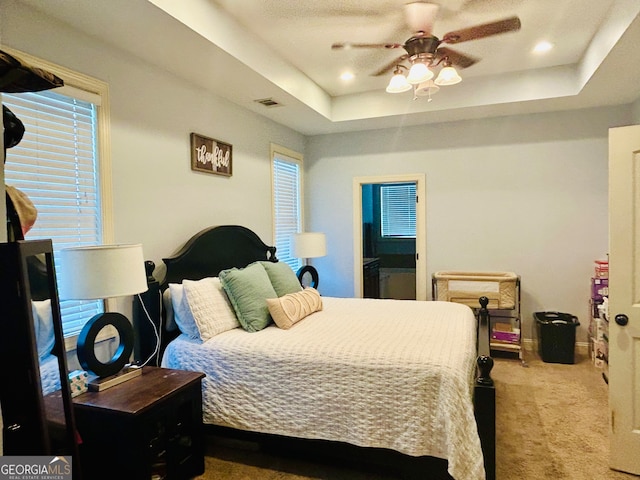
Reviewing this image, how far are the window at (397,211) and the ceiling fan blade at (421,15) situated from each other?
4039 mm

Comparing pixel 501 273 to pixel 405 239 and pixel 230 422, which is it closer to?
pixel 405 239

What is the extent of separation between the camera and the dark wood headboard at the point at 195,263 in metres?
2.83

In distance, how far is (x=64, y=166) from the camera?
2400 mm

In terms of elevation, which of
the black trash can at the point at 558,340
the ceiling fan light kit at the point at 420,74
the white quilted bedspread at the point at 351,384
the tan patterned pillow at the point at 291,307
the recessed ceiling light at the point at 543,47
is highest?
the recessed ceiling light at the point at 543,47

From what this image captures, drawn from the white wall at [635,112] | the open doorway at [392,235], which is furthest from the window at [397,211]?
the white wall at [635,112]

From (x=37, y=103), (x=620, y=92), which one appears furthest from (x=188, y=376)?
(x=620, y=92)

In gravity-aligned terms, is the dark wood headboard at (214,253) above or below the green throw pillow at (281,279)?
above

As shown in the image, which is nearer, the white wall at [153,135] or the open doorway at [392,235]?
the white wall at [153,135]

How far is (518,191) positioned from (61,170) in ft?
14.4

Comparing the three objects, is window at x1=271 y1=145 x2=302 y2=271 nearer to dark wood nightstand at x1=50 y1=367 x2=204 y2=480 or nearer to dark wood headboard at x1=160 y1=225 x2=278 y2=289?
dark wood headboard at x1=160 y1=225 x2=278 y2=289

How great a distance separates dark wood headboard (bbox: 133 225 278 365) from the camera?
9.29 feet

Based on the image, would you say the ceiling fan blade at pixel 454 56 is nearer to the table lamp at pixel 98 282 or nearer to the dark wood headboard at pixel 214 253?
the dark wood headboard at pixel 214 253

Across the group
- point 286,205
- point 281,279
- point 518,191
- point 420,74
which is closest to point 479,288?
point 518,191

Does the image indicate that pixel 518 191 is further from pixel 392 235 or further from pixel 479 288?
pixel 392 235
